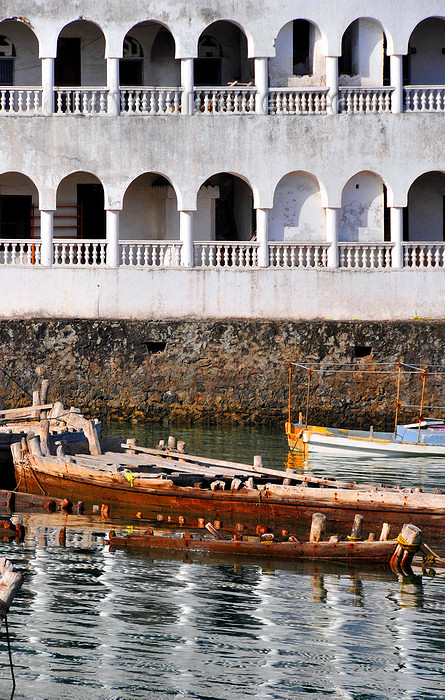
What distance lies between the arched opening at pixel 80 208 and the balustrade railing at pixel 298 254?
15.3 feet

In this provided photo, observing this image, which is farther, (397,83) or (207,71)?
(207,71)

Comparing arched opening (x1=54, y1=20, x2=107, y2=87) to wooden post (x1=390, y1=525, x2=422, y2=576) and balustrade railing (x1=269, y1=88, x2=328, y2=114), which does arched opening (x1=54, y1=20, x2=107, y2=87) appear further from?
wooden post (x1=390, y1=525, x2=422, y2=576)

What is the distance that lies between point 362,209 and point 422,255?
1915mm

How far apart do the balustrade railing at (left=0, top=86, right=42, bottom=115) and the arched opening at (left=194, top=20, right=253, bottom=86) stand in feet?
13.4

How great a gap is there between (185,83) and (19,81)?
14.7 feet

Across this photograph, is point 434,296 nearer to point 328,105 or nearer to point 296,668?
point 328,105

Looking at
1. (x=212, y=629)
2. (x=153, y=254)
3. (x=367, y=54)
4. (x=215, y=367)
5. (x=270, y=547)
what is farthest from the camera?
(x=367, y=54)

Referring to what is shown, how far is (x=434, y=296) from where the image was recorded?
83.1ft

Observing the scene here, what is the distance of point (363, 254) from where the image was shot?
83.5 ft

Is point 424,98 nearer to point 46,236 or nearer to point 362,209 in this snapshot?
point 362,209

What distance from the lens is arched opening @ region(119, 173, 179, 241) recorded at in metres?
27.6

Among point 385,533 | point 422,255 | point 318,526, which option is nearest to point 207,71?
point 422,255

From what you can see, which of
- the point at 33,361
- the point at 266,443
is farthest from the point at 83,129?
the point at 266,443

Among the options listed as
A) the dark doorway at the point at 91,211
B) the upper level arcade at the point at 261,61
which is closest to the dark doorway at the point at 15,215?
the dark doorway at the point at 91,211
